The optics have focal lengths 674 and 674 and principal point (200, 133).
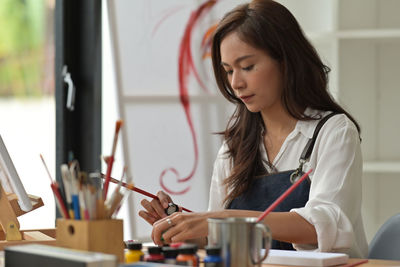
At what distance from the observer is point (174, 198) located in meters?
3.21

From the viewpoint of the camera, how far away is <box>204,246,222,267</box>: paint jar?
118 cm

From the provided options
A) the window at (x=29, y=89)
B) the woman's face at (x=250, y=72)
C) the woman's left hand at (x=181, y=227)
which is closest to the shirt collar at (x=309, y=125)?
the woman's face at (x=250, y=72)

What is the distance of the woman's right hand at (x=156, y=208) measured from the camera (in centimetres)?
192

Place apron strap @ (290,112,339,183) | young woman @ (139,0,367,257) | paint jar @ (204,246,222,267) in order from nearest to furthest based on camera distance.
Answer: paint jar @ (204,246,222,267) → young woman @ (139,0,367,257) → apron strap @ (290,112,339,183)

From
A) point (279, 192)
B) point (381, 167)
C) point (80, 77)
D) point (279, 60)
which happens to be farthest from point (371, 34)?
point (80, 77)

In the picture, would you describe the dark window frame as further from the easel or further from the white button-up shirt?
the easel

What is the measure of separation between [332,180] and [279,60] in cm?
43

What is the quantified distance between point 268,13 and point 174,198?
4.48ft

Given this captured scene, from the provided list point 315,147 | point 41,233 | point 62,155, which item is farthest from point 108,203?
point 62,155

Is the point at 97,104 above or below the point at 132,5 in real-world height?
below

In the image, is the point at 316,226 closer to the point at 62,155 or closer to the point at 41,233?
the point at 41,233

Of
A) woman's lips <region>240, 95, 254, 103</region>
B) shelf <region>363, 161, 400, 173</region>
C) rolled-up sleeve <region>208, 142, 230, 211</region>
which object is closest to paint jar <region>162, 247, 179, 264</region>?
woman's lips <region>240, 95, 254, 103</region>

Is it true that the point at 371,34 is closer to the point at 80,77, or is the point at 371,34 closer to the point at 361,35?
the point at 361,35

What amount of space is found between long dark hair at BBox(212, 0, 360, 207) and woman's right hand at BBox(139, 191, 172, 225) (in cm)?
29
